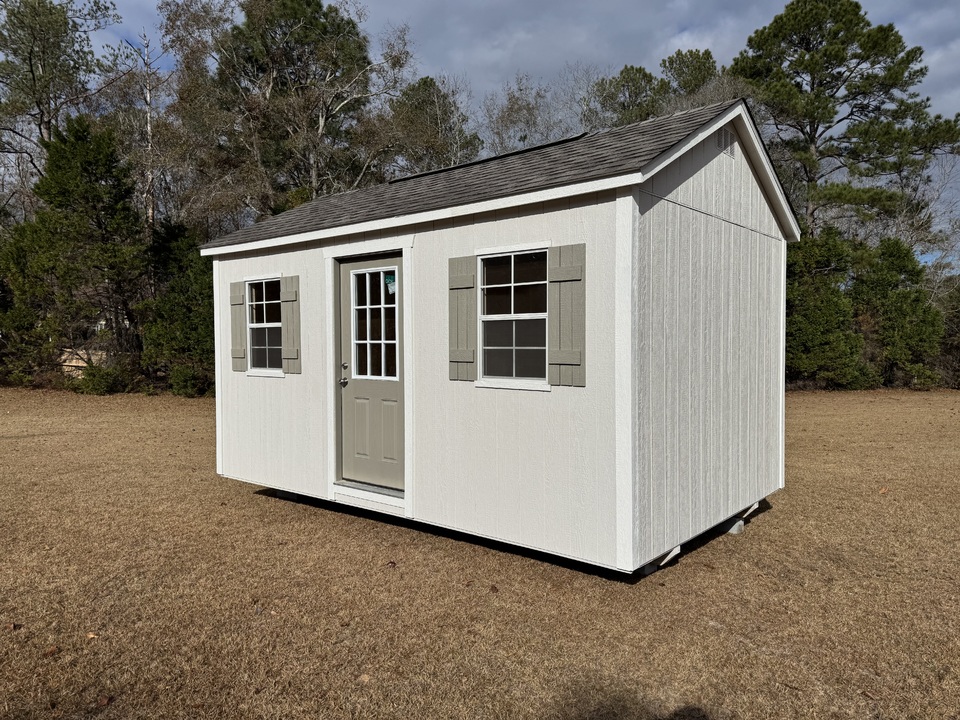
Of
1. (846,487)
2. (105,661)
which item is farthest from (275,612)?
(846,487)

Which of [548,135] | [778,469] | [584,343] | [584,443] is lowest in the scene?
[778,469]

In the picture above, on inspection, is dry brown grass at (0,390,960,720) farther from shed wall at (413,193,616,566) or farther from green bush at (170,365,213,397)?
green bush at (170,365,213,397)

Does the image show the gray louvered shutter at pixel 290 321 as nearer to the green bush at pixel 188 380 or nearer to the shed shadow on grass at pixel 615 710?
the shed shadow on grass at pixel 615 710

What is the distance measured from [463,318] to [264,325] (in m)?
2.77

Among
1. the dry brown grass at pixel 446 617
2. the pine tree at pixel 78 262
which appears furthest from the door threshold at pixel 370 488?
the pine tree at pixel 78 262

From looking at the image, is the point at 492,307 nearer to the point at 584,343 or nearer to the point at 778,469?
the point at 584,343

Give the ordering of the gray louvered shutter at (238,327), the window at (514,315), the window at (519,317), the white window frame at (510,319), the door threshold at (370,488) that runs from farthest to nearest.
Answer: the gray louvered shutter at (238,327), the door threshold at (370,488), the window at (514,315), the white window frame at (510,319), the window at (519,317)

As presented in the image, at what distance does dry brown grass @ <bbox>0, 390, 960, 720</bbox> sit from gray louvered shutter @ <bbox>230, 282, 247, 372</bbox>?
1495mm

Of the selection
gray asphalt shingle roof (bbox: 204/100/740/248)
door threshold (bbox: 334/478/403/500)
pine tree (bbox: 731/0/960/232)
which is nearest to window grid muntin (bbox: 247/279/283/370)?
gray asphalt shingle roof (bbox: 204/100/740/248)

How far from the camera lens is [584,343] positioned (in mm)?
4422

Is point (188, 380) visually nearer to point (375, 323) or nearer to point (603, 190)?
point (375, 323)

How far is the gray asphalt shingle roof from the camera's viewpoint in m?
4.55

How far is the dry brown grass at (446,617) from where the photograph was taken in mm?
3166

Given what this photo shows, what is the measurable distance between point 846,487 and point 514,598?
491 centimetres
